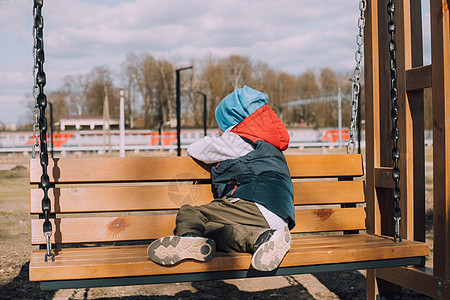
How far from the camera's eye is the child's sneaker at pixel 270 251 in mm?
2406

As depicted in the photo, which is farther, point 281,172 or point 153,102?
point 153,102

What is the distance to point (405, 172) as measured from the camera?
3459 mm

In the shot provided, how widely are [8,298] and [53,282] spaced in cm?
205

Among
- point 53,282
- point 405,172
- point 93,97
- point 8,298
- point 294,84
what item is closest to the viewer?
point 53,282

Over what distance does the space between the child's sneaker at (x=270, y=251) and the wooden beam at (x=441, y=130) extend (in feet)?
3.91

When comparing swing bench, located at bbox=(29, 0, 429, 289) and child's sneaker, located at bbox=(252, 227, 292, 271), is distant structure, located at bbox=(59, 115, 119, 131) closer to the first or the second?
swing bench, located at bbox=(29, 0, 429, 289)

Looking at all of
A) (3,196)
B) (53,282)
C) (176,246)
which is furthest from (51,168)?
(3,196)

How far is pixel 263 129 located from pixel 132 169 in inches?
34.6

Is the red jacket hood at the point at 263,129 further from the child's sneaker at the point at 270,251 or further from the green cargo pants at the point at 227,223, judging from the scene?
the child's sneaker at the point at 270,251

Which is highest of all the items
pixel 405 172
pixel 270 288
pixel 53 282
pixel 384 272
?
pixel 405 172

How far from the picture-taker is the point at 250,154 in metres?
3.02

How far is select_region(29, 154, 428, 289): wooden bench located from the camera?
93.1 inches

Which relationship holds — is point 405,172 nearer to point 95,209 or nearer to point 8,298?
point 95,209

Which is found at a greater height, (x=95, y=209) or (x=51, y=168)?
(x=51, y=168)
